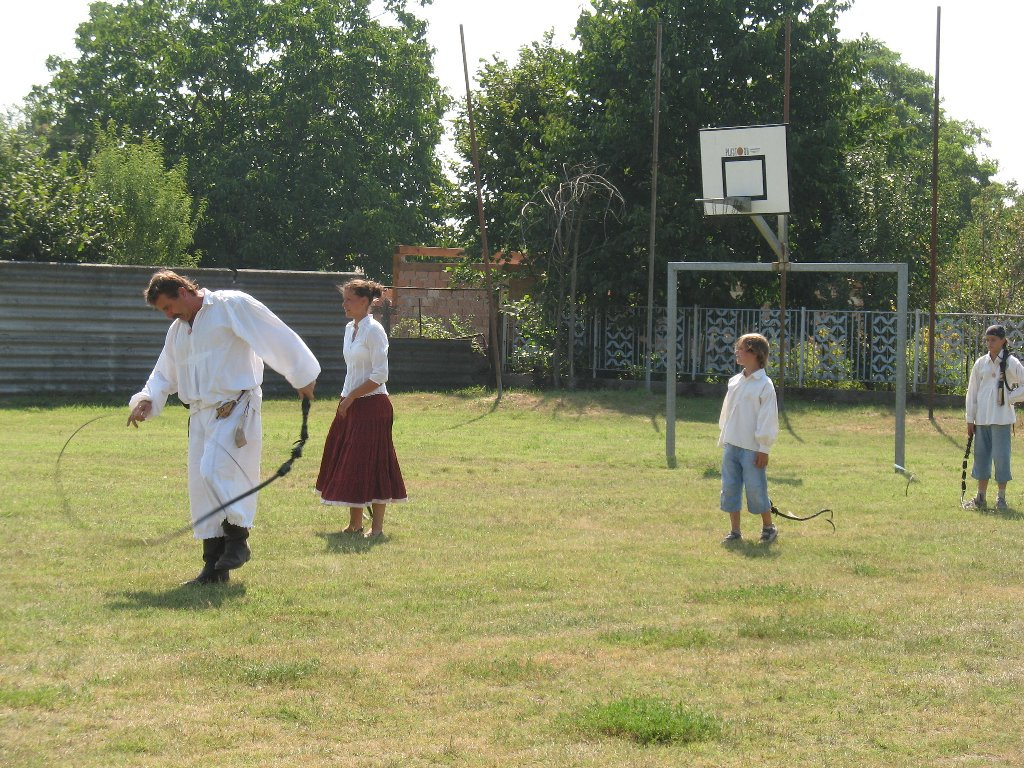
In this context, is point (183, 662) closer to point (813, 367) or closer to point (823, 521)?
point (823, 521)

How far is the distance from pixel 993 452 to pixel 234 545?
305 inches

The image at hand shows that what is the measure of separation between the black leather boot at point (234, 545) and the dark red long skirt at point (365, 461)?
6.50ft

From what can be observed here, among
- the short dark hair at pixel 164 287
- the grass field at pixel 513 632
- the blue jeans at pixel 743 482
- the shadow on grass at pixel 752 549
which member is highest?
the short dark hair at pixel 164 287

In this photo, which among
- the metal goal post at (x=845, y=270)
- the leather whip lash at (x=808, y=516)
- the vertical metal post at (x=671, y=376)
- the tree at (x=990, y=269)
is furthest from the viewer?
the tree at (x=990, y=269)

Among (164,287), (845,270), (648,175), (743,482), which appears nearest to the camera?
(164,287)

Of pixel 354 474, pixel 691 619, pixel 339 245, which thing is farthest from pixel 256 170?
pixel 691 619

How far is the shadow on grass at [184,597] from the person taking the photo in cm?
696

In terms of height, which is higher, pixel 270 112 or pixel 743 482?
pixel 270 112

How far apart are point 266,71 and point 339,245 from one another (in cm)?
666

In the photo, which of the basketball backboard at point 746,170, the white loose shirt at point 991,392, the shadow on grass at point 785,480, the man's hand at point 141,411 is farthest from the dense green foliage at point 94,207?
the white loose shirt at point 991,392

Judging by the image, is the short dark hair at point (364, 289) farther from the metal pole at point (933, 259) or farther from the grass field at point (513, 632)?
the metal pole at point (933, 259)

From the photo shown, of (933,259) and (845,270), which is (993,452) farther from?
(933,259)

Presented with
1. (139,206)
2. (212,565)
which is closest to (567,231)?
(139,206)

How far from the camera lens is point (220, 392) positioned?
7.59 meters
